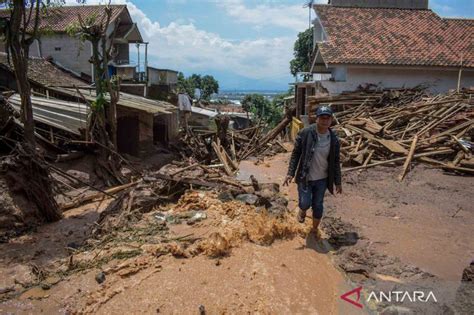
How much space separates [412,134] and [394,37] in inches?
417

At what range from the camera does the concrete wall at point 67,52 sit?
89.8 ft

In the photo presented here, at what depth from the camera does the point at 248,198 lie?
7.55 m

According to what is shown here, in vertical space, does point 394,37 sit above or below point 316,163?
above

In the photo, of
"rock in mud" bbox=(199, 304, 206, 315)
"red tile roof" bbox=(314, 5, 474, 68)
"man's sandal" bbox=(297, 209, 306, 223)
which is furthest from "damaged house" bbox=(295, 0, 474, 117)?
"rock in mud" bbox=(199, 304, 206, 315)

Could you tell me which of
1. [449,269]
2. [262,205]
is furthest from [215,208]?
[449,269]

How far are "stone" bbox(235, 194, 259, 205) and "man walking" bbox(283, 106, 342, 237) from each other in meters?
1.55

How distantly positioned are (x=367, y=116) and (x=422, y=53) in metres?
7.49

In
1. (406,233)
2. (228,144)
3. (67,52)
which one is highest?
(67,52)

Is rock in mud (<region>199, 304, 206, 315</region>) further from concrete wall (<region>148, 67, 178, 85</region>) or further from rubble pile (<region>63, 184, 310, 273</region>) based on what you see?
concrete wall (<region>148, 67, 178, 85</region>)

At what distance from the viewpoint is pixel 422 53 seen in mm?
19297

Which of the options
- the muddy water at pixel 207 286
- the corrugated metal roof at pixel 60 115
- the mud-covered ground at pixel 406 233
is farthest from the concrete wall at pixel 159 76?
the muddy water at pixel 207 286

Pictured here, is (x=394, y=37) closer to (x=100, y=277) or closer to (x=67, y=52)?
(x=100, y=277)

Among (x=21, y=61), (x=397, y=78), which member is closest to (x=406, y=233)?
(x=21, y=61)

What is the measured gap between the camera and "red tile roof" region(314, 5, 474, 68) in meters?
18.7
